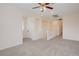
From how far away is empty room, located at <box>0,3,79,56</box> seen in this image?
4301mm

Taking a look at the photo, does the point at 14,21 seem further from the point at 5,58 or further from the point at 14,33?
the point at 5,58

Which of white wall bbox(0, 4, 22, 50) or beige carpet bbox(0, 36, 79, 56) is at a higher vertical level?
white wall bbox(0, 4, 22, 50)

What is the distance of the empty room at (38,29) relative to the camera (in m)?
4.30

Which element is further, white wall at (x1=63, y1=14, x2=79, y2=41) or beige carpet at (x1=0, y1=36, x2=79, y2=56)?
white wall at (x1=63, y1=14, x2=79, y2=41)

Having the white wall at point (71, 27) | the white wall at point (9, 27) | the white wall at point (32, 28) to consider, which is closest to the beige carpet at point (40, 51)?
the white wall at point (9, 27)

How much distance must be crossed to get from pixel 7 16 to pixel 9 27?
0.50 meters

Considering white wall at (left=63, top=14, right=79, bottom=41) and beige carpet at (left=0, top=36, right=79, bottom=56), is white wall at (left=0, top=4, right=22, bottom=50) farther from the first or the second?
white wall at (left=63, top=14, right=79, bottom=41)

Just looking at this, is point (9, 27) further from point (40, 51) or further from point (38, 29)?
point (38, 29)

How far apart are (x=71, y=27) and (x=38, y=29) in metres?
2.29

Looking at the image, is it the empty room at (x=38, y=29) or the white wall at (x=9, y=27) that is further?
the white wall at (x=9, y=27)

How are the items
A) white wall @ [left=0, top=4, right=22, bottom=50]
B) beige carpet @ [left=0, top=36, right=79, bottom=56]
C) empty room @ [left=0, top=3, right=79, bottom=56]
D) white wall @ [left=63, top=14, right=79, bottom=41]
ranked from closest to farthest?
beige carpet @ [left=0, top=36, right=79, bottom=56], empty room @ [left=0, top=3, right=79, bottom=56], white wall @ [left=0, top=4, right=22, bottom=50], white wall @ [left=63, top=14, right=79, bottom=41]

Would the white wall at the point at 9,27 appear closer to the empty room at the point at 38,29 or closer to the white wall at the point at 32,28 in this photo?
the empty room at the point at 38,29

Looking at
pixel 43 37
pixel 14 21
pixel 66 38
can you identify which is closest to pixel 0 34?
pixel 14 21

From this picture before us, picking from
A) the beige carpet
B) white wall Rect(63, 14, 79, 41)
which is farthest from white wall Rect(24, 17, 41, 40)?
the beige carpet
